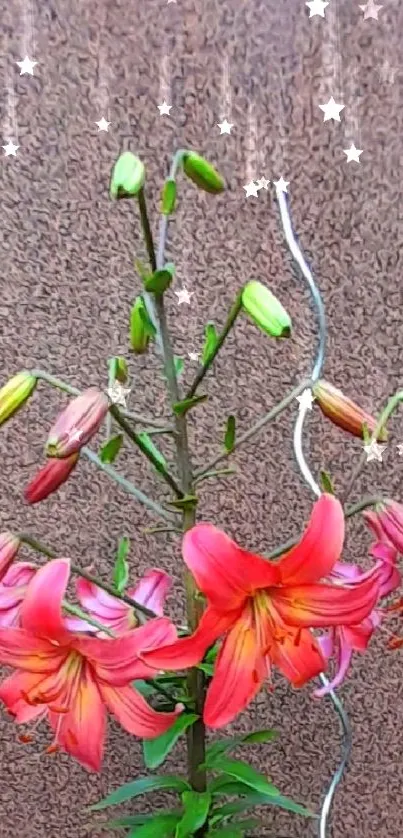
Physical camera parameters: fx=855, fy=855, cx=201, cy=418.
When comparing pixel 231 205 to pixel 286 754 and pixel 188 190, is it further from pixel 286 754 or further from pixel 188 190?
pixel 286 754

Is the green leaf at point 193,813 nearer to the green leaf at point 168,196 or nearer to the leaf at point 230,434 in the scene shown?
the leaf at point 230,434

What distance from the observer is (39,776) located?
2.45 ft

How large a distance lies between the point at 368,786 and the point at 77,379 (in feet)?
1.45

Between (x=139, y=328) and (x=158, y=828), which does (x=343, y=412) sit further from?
(x=158, y=828)

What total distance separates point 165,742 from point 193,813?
1.6 inches

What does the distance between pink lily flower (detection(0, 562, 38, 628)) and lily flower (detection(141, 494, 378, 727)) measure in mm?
79

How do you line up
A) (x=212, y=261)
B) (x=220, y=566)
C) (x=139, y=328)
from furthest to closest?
(x=212, y=261)
(x=139, y=328)
(x=220, y=566)

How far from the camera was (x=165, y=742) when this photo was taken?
0.46 meters

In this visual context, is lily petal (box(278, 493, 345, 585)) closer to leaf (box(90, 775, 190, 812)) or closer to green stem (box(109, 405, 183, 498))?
green stem (box(109, 405, 183, 498))

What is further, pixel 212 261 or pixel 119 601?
pixel 212 261

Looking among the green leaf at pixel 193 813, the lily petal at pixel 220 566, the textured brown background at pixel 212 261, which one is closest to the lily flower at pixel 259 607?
the lily petal at pixel 220 566

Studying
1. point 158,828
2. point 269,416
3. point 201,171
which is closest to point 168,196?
point 201,171

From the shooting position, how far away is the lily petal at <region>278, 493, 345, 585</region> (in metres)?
0.35

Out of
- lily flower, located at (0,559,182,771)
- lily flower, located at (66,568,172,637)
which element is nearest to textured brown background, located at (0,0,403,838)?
lily flower, located at (66,568,172,637)
